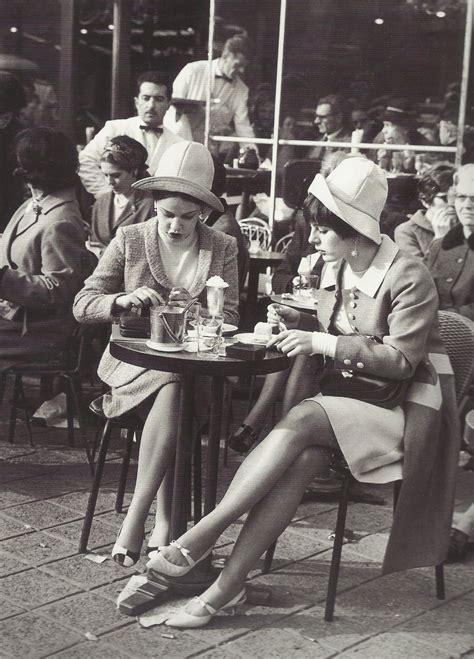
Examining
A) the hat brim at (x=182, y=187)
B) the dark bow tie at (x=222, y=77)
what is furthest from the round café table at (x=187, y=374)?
the dark bow tie at (x=222, y=77)

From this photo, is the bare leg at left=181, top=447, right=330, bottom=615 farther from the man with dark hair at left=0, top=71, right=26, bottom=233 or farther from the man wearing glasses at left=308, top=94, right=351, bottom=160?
the man wearing glasses at left=308, top=94, right=351, bottom=160

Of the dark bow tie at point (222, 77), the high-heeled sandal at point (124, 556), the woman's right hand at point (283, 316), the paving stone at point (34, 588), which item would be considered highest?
the dark bow tie at point (222, 77)

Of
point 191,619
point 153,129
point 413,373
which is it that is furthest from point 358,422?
point 153,129

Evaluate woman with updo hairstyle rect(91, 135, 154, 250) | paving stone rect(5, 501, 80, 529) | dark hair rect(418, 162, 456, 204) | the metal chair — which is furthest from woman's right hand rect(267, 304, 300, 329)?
dark hair rect(418, 162, 456, 204)

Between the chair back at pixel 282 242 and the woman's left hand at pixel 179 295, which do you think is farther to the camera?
the chair back at pixel 282 242

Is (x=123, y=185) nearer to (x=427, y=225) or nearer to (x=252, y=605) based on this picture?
(x=427, y=225)

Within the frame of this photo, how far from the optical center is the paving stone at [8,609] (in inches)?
135

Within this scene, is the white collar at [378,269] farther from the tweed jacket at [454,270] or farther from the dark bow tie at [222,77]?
the dark bow tie at [222,77]

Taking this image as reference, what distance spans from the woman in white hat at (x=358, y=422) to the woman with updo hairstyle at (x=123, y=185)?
7.27 ft

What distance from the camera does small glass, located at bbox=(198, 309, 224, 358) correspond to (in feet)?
11.8

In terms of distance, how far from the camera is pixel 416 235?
6508 millimetres

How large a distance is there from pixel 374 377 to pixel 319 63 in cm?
514

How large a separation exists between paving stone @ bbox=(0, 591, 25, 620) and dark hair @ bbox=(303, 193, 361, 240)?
1.64 metres

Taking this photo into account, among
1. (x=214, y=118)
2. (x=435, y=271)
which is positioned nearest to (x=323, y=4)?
(x=214, y=118)
